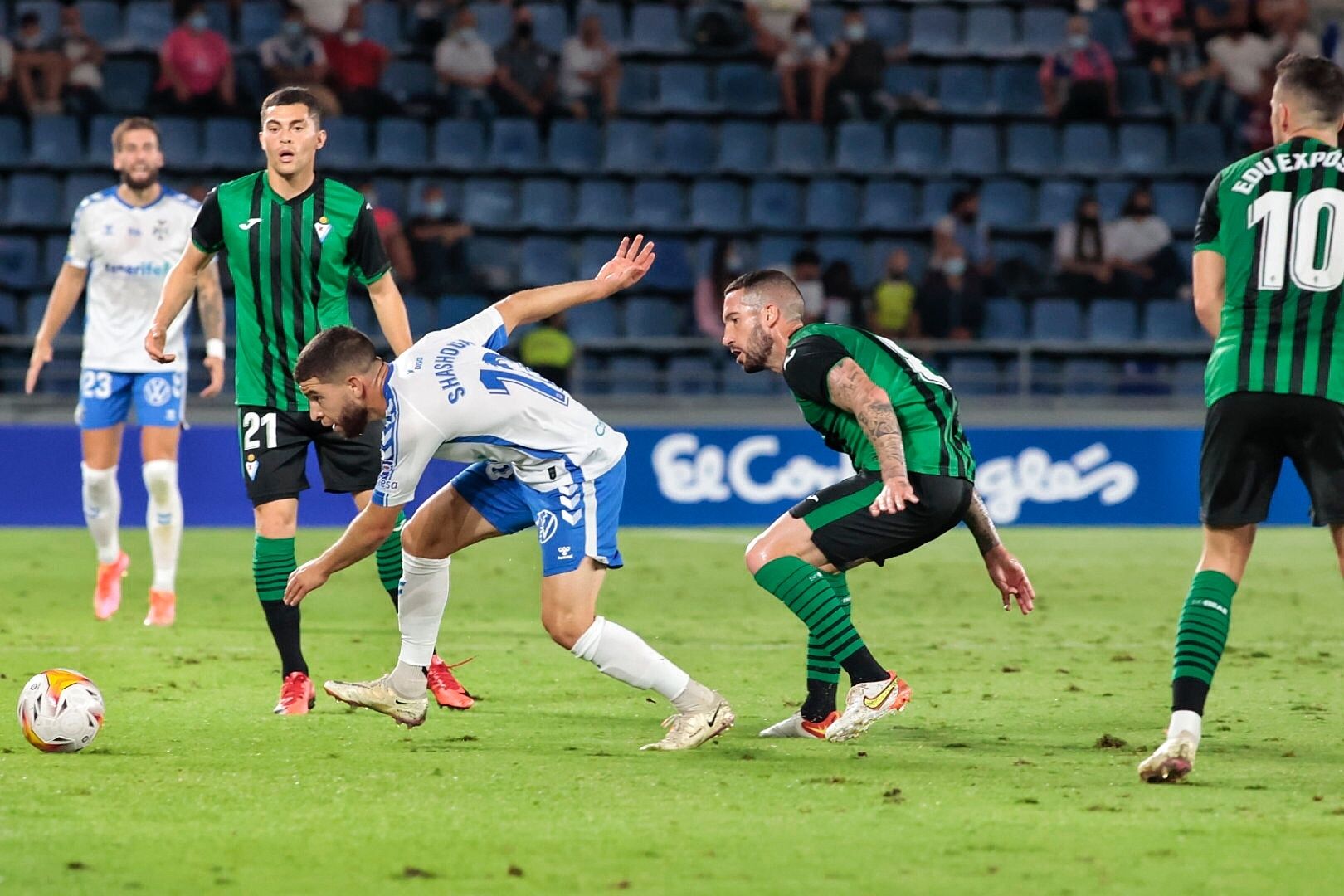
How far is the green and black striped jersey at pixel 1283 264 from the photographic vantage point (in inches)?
200

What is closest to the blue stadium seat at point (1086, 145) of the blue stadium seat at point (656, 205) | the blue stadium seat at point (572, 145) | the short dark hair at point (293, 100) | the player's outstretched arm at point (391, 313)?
the blue stadium seat at point (656, 205)

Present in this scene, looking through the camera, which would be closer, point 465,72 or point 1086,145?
point 465,72

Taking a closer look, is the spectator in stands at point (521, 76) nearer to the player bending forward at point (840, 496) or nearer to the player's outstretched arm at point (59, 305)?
the player's outstretched arm at point (59, 305)

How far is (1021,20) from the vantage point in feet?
65.8

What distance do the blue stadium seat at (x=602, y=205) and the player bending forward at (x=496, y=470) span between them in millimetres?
11913

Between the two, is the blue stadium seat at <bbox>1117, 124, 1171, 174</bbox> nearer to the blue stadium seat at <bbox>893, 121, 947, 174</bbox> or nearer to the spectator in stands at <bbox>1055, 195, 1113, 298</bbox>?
the spectator in stands at <bbox>1055, 195, 1113, 298</bbox>

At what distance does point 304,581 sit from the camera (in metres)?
5.48

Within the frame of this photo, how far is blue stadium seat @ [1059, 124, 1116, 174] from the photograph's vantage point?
1898 centimetres

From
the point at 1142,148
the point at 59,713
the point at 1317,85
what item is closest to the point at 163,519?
the point at 59,713

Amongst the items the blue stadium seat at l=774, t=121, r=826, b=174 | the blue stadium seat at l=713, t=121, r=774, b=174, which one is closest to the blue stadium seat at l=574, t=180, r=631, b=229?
the blue stadium seat at l=713, t=121, r=774, b=174

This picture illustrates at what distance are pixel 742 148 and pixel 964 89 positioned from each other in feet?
8.46

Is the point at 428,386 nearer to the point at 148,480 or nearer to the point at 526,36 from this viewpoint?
the point at 148,480

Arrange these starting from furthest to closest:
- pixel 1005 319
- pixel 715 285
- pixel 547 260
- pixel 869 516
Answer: pixel 1005 319, pixel 547 260, pixel 715 285, pixel 869 516

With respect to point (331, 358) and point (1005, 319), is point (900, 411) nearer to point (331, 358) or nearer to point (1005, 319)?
point (331, 358)
